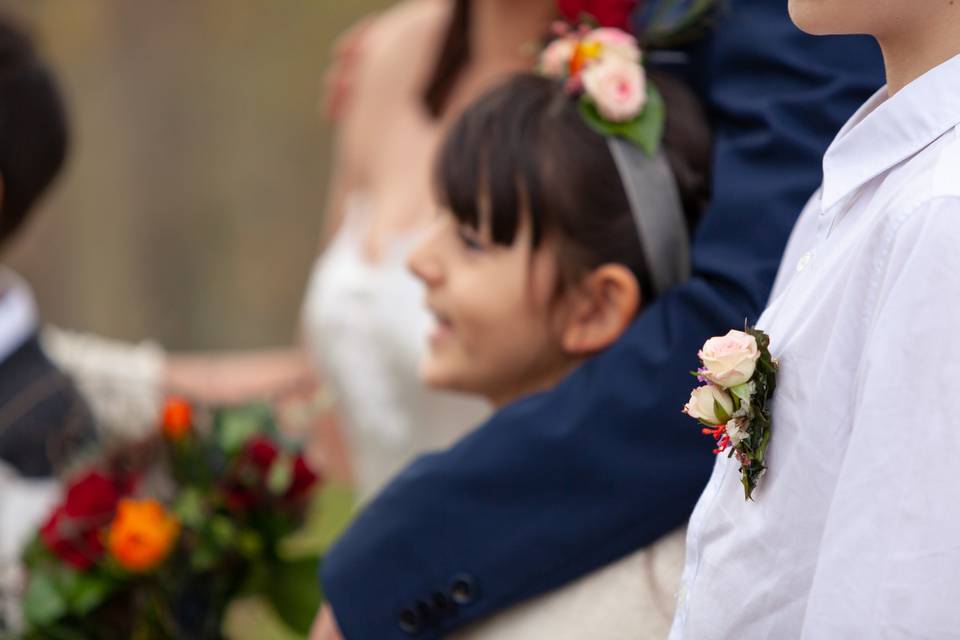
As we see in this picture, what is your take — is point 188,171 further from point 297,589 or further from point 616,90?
point 616,90

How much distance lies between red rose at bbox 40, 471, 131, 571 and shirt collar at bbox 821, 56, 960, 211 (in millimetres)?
1230

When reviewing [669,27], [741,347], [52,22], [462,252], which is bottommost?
[52,22]

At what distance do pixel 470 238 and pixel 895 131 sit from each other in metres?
0.77

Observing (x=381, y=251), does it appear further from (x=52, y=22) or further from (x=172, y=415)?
(x=52, y=22)

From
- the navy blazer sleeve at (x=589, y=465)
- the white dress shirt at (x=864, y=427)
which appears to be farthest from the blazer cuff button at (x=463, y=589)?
the white dress shirt at (x=864, y=427)

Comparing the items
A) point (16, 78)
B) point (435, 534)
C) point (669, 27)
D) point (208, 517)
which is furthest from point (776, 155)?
point (16, 78)

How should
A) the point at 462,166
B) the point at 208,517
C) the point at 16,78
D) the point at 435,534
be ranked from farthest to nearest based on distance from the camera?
1. the point at 16,78
2. the point at 208,517
3. the point at 462,166
4. the point at 435,534

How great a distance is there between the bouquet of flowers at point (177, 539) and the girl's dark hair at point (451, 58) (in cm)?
73

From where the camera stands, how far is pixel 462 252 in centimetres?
163

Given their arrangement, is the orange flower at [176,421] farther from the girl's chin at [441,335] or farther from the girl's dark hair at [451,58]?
the girl's dark hair at [451,58]

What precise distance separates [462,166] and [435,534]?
1.53 ft

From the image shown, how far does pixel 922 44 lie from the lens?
914 millimetres

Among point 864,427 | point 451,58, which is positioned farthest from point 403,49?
point 864,427

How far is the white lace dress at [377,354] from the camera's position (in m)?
2.27
